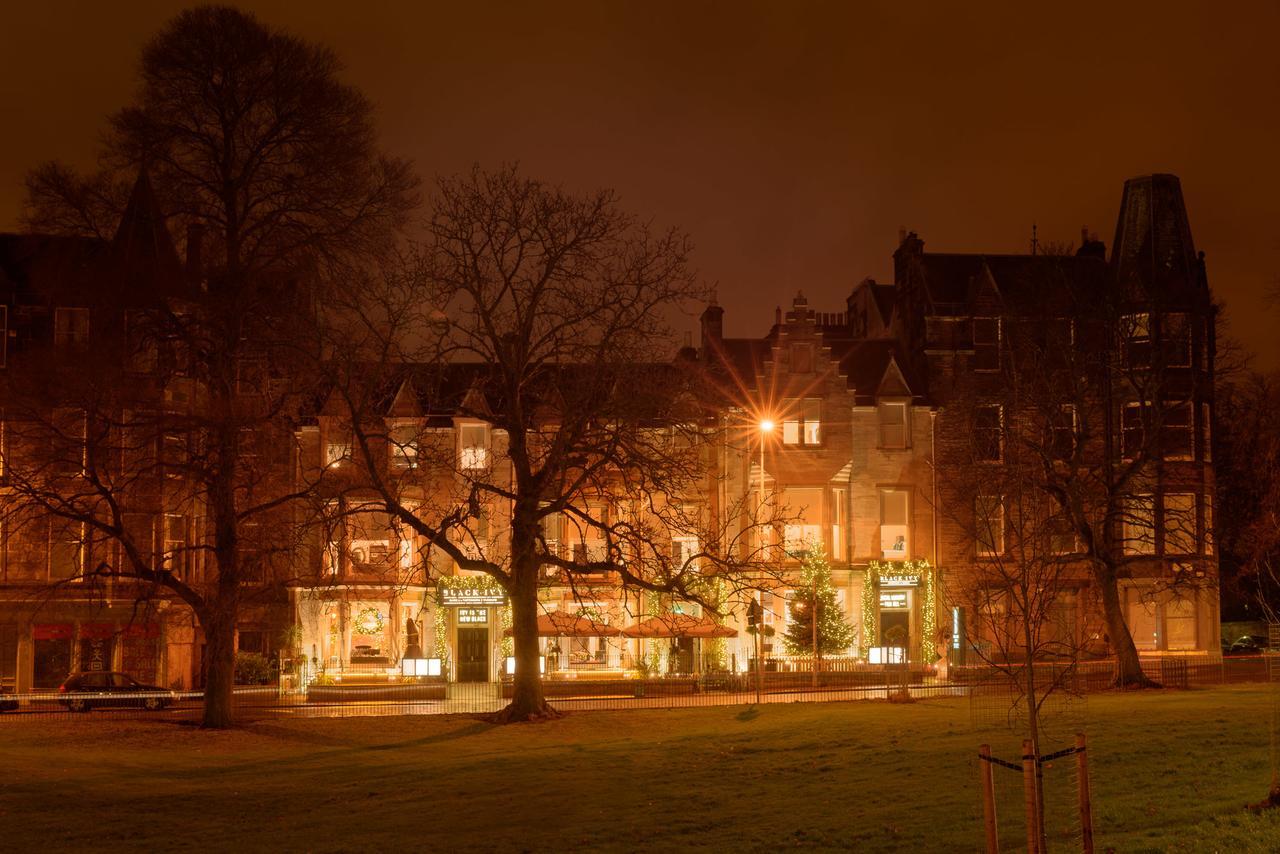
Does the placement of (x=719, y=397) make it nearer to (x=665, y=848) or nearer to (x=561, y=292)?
(x=561, y=292)

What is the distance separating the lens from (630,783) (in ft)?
84.2

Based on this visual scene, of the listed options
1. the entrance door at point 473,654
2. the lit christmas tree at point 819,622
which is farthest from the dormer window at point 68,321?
the lit christmas tree at point 819,622

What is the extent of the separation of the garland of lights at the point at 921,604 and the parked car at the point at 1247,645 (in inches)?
604

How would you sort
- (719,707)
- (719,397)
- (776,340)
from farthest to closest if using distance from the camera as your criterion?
(776,340) < (719,397) < (719,707)

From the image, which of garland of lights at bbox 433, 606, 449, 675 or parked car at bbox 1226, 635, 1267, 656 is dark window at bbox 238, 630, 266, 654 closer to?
garland of lights at bbox 433, 606, 449, 675

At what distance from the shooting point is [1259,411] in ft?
220

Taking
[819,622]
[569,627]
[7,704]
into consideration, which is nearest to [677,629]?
[569,627]

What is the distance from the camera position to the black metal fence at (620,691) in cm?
4294

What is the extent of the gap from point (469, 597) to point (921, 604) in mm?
20239

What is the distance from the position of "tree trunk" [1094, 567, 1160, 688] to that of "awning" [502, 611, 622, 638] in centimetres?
1599

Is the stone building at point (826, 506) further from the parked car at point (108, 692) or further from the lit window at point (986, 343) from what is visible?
the parked car at point (108, 692)

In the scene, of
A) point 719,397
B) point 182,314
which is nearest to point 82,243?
point 182,314

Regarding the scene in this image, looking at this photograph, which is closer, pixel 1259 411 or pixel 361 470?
pixel 361 470

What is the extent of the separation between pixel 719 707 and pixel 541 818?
18.9 m
